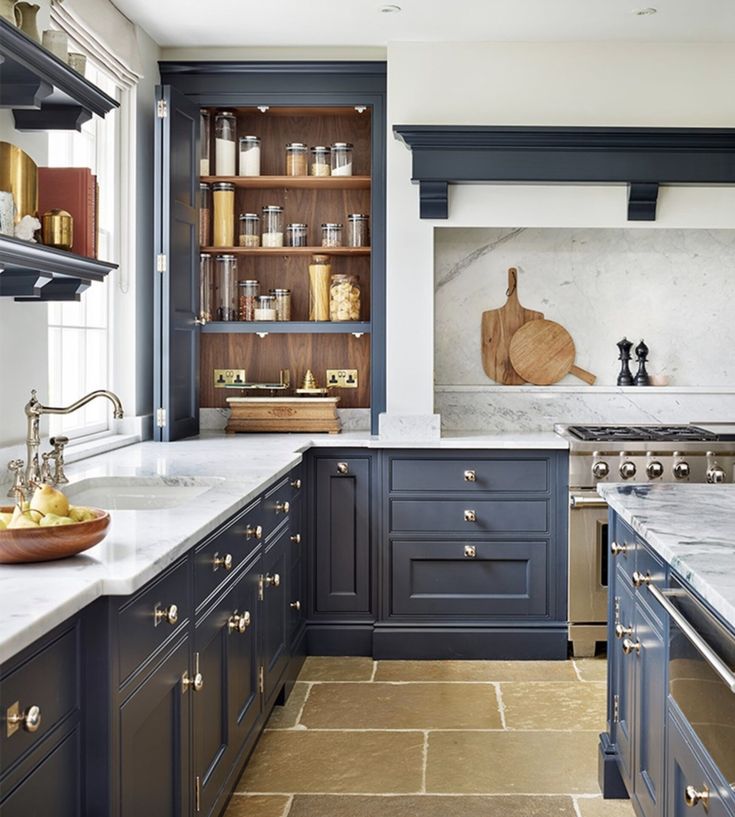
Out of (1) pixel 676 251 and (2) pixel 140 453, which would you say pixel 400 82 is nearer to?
(1) pixel 676 251

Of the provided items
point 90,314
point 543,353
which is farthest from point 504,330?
point 90,314

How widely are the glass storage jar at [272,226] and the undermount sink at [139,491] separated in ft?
5.94

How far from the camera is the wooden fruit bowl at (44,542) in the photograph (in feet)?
6.15

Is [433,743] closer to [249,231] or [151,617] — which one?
[151,617]

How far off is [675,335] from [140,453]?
103 inches

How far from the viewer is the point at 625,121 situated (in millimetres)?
4449

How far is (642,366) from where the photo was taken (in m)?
4.84

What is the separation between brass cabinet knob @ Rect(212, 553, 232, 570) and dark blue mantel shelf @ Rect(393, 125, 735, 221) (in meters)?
2.23

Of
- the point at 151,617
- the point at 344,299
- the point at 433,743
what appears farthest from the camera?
the point at 344,299

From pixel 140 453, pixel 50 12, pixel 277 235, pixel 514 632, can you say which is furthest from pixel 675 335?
pixel 50 12

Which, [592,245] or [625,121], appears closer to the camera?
[625,121]

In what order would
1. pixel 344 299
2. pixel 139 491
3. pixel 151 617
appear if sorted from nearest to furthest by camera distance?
pixel 151 617 < pixel 139 491 < pixel 344 299

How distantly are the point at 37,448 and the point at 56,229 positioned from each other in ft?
1.90

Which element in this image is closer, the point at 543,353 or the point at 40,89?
the point at 40,89
